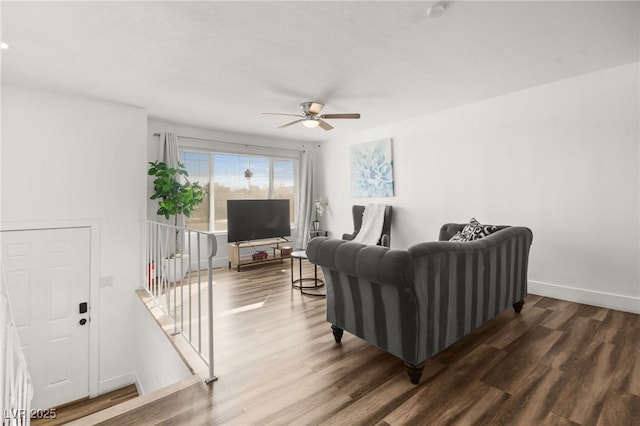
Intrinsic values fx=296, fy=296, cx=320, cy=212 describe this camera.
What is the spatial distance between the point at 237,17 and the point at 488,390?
301 centimetres

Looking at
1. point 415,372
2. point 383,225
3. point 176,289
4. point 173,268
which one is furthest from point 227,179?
point 415,372

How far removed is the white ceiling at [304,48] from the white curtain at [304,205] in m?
2.59

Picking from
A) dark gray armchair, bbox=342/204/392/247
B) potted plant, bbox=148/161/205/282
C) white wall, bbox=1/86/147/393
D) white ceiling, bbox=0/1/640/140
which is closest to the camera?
white ceiling, bbox=0/1/640/140

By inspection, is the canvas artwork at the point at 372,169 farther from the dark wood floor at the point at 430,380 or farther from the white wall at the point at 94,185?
the white wall at the point at 94,185

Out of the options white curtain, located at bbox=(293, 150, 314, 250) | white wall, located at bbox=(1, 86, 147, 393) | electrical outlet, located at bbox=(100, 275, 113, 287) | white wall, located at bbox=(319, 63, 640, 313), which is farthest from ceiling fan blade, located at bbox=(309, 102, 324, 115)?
electrical outlet, located at bbox=(100, 275, 113, 287)

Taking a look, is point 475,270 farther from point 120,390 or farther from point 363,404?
point 120,390

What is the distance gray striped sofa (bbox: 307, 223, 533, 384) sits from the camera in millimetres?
1841

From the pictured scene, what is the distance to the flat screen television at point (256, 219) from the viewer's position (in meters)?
5.09

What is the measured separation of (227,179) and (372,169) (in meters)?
2.75

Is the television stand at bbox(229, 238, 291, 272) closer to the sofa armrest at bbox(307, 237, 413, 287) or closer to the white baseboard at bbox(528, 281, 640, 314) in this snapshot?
the sofa armrest at bbox(307, 237, 413, 287)

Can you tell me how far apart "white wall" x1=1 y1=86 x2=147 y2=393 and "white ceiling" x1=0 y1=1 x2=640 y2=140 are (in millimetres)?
293

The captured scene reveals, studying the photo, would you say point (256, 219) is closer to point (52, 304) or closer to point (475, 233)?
point (52, 304)

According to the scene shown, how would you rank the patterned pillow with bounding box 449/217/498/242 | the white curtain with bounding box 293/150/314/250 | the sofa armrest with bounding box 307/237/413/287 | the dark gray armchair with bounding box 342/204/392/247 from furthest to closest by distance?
the white curtain with bounding box 293/150/314/250 < the dark gray armchair with bounding box 342/204/392/247 < the patterned pillow with bounding box 449/217/498/242 < the sofa armrest with bounding box 307/237/413/287

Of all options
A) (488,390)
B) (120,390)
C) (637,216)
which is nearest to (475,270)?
(488,390)
